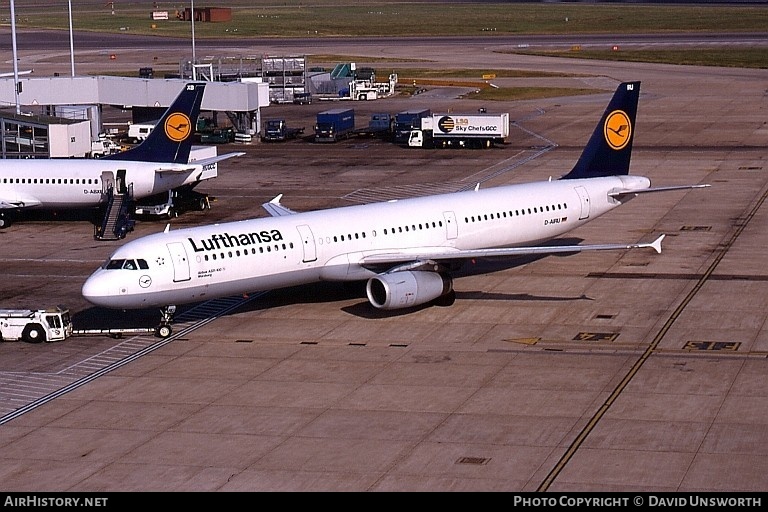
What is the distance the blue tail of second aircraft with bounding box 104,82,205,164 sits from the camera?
2867 inches

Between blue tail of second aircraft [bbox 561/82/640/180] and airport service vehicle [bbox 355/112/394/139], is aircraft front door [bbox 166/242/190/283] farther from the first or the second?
airport service vehicle [bbox 355/112/394/139]

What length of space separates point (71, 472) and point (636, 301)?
2600 centimetres

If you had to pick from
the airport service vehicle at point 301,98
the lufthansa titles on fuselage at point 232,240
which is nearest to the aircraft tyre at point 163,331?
the lufthansa titles on fuselage at point 232,240

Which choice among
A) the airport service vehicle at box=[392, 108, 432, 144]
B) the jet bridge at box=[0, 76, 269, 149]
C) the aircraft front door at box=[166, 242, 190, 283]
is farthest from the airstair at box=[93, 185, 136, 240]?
the airport service vehicle at box=[392, 108, 432, 144]

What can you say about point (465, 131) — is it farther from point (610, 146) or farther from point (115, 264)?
point (115, 264)

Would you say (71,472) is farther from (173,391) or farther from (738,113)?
(738,113)

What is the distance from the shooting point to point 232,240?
4806cm

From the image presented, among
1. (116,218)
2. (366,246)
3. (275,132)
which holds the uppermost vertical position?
(275,132)

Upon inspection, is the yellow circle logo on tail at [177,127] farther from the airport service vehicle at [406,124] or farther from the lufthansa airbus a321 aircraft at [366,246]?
the airport service vehicle at [406,124]

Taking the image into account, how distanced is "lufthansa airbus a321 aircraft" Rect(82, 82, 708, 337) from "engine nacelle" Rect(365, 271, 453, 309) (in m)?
0.05

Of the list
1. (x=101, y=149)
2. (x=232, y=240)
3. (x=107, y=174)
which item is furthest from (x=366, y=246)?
(x=101, y=149)

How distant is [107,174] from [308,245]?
26.5 metres

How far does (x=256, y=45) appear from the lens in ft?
641

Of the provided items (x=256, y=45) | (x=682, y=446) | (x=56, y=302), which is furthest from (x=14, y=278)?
(x=256, y=45)
